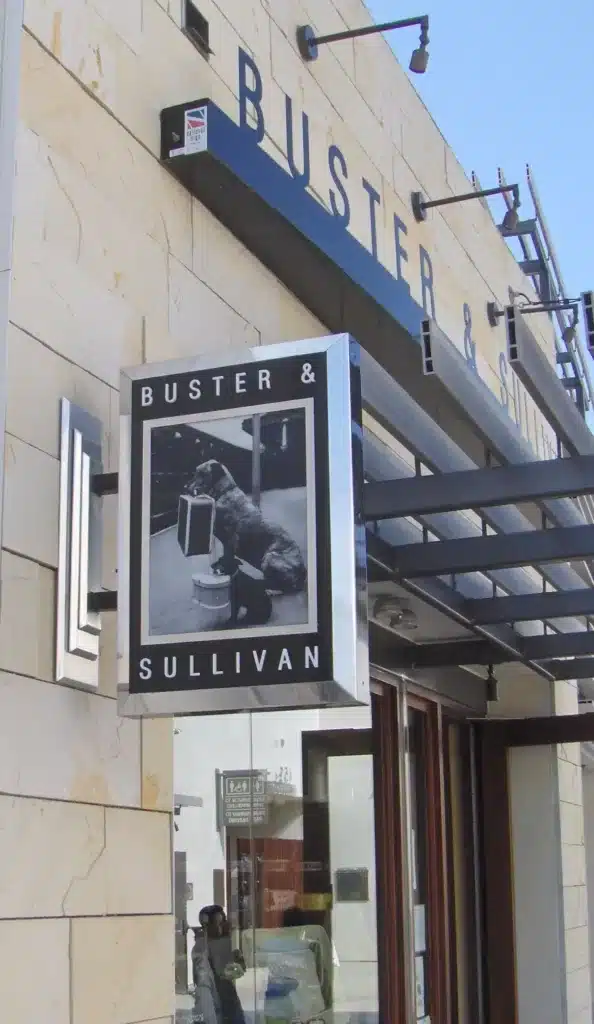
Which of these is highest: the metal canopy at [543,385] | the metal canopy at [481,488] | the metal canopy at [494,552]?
the metal canopy at [543,385]

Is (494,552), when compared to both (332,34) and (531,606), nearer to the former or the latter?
(531,606)

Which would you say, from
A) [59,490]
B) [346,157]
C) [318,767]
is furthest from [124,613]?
[346,157]

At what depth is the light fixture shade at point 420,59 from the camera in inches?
246

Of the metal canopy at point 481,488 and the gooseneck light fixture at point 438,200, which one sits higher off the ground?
the gooseneck light fixture at point 438,200

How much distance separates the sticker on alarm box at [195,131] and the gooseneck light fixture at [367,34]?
153cm

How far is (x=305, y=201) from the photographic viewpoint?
4.77 metres

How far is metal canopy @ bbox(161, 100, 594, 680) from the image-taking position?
3881 millimetres

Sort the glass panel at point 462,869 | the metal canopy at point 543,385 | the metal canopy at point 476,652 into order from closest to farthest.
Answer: the metal canopy at point 543,385 < the metal canopy at point 476,652 < the glass panel at point 462,869

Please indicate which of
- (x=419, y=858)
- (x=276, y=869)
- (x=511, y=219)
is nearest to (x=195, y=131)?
(x=276, y=869)

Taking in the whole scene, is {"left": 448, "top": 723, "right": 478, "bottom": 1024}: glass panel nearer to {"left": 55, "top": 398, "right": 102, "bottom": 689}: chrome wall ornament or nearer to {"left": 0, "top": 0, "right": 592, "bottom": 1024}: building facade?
{"left": 0, "top": 0, "right": 592, "bottom": 1024}: building facade

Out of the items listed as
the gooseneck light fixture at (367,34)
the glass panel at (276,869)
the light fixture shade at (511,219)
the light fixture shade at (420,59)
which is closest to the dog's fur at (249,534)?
the glass panel at (276,869)

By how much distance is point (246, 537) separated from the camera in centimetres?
305

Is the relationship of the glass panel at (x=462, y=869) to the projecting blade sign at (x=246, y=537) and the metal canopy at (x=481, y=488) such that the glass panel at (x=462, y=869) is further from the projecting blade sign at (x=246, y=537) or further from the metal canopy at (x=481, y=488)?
the projecting blade sign at (x=246, y=537)

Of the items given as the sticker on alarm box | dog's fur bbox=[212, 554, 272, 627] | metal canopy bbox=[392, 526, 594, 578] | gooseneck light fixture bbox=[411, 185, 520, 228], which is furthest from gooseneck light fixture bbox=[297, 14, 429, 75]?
dog's fur bbox=[212, 554, 272, 627]
